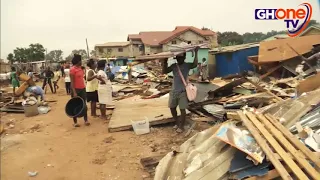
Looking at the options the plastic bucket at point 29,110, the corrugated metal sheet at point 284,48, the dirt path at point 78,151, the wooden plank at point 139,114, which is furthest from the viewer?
the corrugated metal sheet at point 284,48

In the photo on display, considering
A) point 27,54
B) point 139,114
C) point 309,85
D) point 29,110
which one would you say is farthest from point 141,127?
point 27,54

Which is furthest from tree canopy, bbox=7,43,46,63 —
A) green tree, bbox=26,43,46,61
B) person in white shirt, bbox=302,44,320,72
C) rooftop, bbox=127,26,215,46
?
person in white shirt, bbox=302,44,320,72

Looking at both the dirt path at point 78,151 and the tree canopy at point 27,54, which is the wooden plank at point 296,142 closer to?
the dirt path at point 78,151

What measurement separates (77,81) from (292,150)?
4869 mm

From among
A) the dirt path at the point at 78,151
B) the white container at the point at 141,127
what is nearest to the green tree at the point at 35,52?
the dirt path at the point at 78,151

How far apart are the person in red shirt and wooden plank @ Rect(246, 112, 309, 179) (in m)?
4.08

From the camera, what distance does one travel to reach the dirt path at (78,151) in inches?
155

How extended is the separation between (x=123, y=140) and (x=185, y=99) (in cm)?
138

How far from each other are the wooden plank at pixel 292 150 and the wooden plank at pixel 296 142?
49mm

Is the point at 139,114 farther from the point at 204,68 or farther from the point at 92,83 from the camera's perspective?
the point at 204,68

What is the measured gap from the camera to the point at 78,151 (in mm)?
4777

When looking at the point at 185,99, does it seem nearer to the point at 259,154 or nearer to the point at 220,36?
the point at 259,154

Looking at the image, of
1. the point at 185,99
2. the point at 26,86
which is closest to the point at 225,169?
the point at 185,99

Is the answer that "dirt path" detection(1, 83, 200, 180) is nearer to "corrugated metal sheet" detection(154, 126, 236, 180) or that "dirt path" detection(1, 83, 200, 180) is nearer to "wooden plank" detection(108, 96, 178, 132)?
"wooden plank" detection(108, 96, 178, 132)
